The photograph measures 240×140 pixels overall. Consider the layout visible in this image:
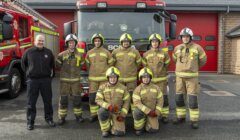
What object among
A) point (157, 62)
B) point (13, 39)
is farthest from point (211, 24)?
point (157, 62)

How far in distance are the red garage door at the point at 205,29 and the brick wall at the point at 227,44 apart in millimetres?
261

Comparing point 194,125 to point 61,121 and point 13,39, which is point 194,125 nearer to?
point 61,121

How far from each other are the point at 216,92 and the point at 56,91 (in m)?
4.79

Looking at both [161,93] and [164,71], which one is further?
[164,71]

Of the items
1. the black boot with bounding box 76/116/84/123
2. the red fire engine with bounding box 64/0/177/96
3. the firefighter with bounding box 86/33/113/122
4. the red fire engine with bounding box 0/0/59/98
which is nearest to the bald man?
the black boot with bounding box 76/116/84/123

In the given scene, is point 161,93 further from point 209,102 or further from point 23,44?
point 23,44

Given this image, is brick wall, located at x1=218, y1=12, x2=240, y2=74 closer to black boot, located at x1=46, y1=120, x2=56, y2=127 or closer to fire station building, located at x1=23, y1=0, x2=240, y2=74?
fire station building, located at x1=23, y1=0, x2=240, y2=74

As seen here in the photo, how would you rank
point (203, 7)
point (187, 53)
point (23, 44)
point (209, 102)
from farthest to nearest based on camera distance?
point (203, 7), point (23, 44), point (209, 102), point (187, 53)

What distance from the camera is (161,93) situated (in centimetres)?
617

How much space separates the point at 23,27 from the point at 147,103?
5.37 m

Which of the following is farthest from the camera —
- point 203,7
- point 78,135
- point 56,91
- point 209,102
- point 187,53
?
point 203,7

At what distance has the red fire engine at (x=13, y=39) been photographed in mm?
8508

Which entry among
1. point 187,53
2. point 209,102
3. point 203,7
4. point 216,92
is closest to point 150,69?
point 187,53

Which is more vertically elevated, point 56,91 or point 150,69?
point 150,69
